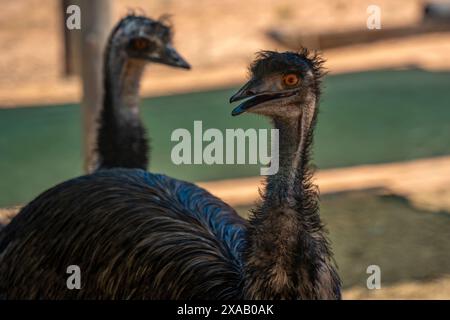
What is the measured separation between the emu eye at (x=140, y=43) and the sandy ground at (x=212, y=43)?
4.67 meters

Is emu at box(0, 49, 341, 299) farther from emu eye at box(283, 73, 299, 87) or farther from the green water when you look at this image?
the green water

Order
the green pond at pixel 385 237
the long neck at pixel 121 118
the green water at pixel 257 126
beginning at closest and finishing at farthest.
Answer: the long neck at pixel 121 118, the green pond at pixel 385 237, the green water at pixel 257 126

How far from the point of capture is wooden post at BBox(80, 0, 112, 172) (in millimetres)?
7309

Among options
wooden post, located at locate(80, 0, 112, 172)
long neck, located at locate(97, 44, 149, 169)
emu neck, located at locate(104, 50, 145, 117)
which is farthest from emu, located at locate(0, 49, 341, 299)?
wooden post, located at locate(80, 0, 112, 172)

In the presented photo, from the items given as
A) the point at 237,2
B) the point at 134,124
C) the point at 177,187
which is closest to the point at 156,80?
the point at 237,2

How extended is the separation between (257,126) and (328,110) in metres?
1.25

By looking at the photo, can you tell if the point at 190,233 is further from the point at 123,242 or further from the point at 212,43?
the point at 212,43

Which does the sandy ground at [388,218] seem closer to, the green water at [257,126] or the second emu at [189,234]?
the green water at [257,126]

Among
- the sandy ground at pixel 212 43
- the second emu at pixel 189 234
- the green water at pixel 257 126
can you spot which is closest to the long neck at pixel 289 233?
the second emu at pixel 189 234

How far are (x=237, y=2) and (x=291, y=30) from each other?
1985mm

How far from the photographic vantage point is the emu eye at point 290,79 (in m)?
4.03

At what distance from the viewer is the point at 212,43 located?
12672 millimetres

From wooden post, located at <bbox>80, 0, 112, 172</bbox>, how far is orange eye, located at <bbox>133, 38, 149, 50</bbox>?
3.42 feet

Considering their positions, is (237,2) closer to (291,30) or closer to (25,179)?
(291,30)
